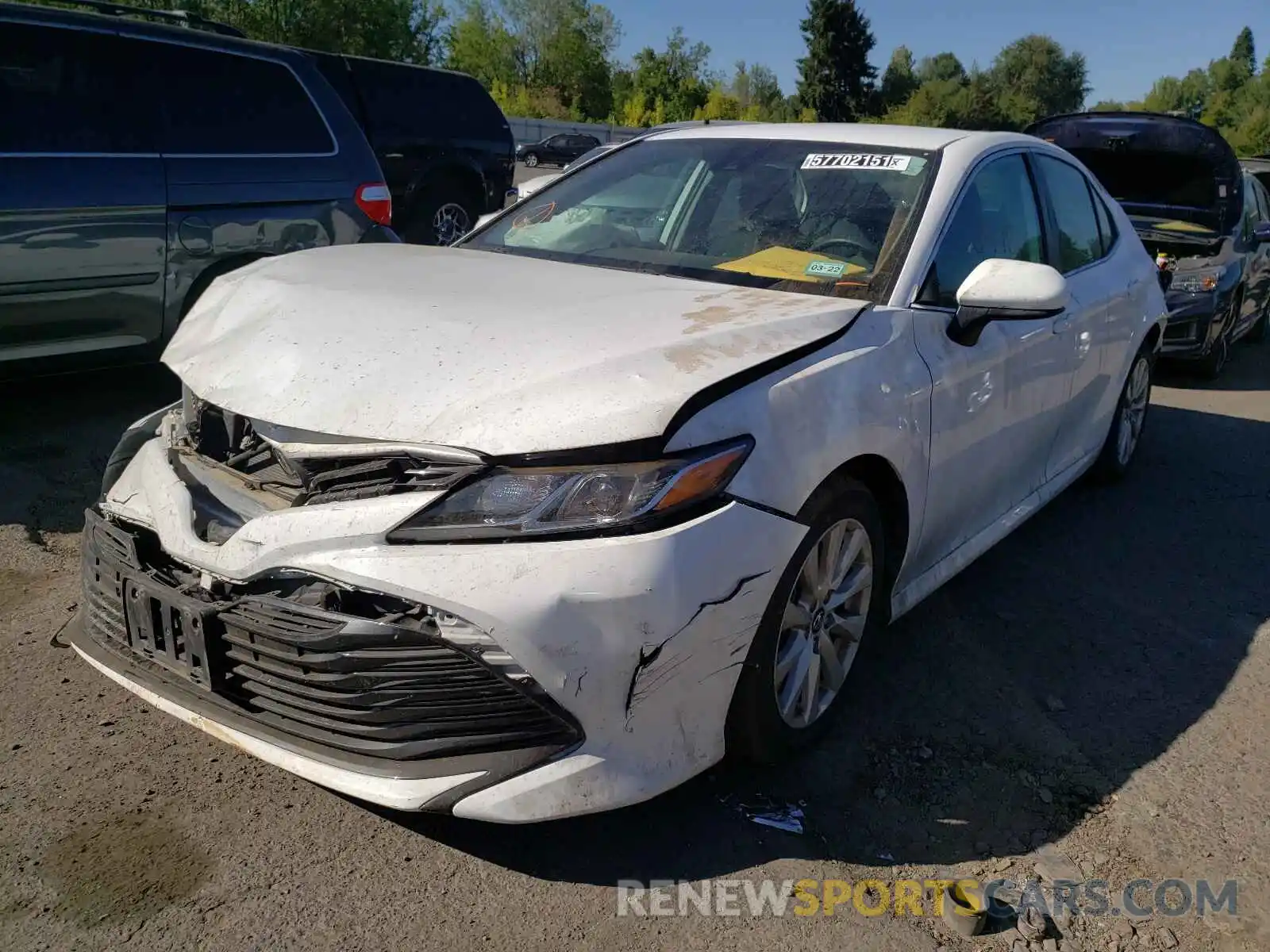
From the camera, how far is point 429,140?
10.0 meters

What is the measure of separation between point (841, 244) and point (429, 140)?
7619 millimetres

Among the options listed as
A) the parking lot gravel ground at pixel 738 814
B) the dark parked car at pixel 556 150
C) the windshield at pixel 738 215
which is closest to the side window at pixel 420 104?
the windshield at pixel 738 215

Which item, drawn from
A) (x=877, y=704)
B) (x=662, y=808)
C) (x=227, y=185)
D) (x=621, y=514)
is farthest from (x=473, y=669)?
(x=227, y=185)

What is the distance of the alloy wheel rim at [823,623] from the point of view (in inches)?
104

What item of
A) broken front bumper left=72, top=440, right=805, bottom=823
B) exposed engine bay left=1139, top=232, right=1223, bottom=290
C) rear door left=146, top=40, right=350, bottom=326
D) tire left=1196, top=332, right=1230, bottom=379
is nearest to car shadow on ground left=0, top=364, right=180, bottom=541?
rear door left=146, top=40, right=350, bottom=326

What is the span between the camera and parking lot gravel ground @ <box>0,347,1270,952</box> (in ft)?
7.32

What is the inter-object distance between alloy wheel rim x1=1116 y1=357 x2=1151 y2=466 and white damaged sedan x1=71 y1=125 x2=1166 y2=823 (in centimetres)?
218

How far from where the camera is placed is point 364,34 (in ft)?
133

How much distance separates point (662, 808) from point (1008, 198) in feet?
8.28

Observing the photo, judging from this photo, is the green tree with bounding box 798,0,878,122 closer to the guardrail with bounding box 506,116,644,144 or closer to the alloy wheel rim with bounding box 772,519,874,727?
the guardrail with bounding box 506,116,644,144

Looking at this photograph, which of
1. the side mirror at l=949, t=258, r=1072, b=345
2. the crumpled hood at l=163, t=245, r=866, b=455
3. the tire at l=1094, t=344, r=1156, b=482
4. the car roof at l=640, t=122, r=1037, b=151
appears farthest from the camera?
the tire at l=1094, t=344, r=1156, b=482

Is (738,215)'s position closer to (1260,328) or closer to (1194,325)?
(1194,325)

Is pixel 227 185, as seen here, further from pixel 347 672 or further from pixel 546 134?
pixel 546 134
